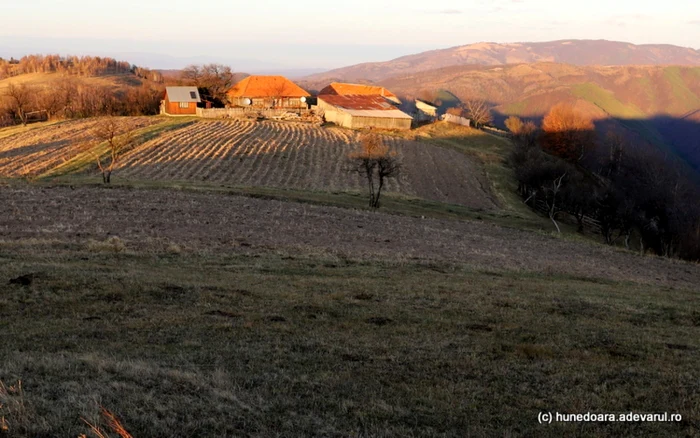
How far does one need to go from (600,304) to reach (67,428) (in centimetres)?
1701

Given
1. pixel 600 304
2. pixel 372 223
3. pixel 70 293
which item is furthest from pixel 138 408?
pixel 372 223

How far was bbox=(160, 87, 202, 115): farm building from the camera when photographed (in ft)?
351

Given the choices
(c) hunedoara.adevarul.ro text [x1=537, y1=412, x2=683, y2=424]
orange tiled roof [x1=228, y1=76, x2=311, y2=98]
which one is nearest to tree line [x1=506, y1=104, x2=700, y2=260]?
(c) hunedoara.adevarul.ro text [x1=537, y1=412, x2=683, y2=424]

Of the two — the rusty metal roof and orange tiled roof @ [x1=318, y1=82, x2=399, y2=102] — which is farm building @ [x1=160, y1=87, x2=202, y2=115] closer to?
the rusty metal roof

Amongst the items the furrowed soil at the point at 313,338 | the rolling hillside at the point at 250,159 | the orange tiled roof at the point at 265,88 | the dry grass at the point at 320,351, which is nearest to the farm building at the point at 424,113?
the orange tiled roof at the point at 265,88

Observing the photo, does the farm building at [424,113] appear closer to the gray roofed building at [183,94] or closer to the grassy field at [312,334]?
the gray roofed building at [183,94]

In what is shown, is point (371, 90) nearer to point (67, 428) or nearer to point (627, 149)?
point (627, 149)

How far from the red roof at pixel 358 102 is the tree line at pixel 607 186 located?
27.7 m

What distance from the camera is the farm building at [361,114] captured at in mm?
106188

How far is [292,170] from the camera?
69125 millimetres

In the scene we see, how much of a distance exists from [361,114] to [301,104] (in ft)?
75.2

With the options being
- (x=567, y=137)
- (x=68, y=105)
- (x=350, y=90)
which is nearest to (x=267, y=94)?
(x=350, y=90)

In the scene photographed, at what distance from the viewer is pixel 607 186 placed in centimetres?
8525

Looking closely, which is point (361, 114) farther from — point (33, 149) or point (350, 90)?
point (33, 149)
